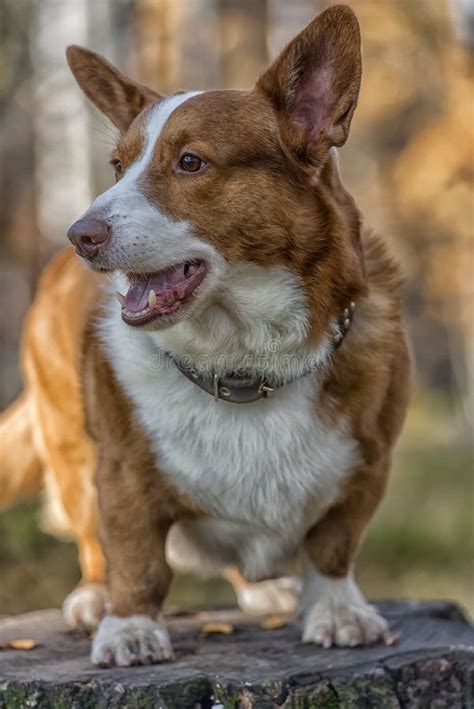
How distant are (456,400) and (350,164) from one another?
4.01 m

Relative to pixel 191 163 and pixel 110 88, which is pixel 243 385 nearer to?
pixel 191 163

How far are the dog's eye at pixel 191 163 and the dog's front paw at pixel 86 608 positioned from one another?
5.35 feet

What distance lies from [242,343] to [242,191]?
447 mm

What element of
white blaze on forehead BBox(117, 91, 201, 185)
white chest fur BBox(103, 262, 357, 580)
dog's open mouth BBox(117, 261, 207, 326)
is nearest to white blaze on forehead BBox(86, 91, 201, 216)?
white blaze on forehead BBox(117, 91, 201, 185)

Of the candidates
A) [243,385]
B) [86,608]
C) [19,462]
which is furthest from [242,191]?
[19,462]

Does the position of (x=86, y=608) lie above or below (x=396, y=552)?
above

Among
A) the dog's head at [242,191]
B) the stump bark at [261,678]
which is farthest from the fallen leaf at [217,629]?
the dog's head at [242,191]

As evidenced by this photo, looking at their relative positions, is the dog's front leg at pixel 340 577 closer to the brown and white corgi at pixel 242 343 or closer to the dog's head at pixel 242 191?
the brown and white corgi at pixel 242 343

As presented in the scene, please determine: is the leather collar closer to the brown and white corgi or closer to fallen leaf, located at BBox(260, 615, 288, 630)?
the brown and white corgi

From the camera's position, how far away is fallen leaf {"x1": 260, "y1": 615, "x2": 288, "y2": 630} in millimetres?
4047

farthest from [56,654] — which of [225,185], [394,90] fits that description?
[394,90]

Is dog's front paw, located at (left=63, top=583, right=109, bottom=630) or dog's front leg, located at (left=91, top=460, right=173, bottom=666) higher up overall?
dog's front leg, located at (left=91, top=460, right=173, bottom=666)

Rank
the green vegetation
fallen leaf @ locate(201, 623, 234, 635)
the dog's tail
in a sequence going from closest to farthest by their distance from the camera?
1. fallen leaf @ locate(201, 623, 234, 635)
2. the dog's tail
3. the green vegetation

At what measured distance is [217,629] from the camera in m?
3.98
